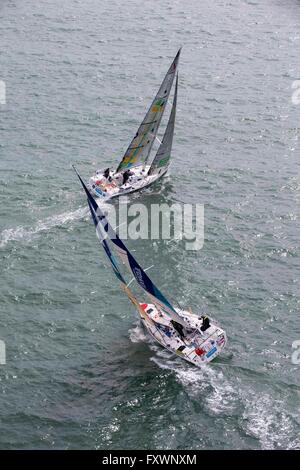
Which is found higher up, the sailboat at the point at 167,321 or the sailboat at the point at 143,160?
the sailboat at the point at 143,160

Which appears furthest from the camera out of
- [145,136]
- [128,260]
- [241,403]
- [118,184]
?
[145,136]

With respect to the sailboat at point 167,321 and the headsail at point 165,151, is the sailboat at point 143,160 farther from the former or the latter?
the sailboat at point 167,321

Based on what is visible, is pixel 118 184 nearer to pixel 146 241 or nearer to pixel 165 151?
pixel 165 151

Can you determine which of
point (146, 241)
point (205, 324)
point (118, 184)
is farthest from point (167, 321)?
point (118, 184)

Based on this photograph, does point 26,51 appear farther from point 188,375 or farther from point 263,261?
point 188,375

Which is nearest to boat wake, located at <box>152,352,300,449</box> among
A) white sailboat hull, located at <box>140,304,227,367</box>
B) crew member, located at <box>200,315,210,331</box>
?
white sailboat hull, located at <box>140,304,227,367</box>

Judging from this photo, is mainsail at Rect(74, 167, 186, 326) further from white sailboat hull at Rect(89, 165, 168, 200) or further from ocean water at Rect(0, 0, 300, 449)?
white sailboat hull at Rect(89, 165, 168, 200)

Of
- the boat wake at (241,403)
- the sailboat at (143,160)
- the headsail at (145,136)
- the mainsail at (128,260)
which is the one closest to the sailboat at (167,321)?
the mainsail at (128,260)

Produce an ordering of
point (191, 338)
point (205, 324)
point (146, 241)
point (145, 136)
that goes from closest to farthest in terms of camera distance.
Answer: point (191, 338) < point (205, 324) < point (146, 241) < point (145, 136)
